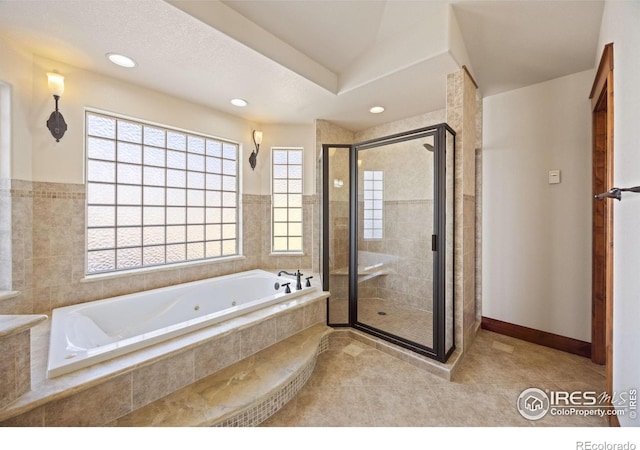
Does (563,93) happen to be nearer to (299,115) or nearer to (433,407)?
(299,115)

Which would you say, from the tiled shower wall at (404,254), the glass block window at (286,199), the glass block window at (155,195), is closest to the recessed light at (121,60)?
the glass block window at (155,195)

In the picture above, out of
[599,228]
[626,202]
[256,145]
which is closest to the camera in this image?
[626,202]

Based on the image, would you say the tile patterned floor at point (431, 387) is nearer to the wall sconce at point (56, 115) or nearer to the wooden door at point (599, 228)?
the wooden door at point (599, 228)

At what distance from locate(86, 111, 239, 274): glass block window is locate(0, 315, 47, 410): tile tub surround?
53.0 inches

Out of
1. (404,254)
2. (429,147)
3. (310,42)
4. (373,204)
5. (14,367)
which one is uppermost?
(310,42)

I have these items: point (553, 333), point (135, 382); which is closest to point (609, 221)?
point (553, 333)

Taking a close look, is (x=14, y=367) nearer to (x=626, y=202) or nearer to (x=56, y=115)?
(x=56, y=115)

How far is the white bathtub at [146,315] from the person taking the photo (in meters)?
1.35

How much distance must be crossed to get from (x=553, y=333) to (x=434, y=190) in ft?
5.86

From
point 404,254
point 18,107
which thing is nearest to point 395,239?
point 404,254

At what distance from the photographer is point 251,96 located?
99.5 inches

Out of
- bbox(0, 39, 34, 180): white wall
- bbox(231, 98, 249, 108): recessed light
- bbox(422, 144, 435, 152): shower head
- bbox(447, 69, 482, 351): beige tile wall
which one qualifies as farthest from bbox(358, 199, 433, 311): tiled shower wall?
bbox(0, 39, 34, 180): white wall

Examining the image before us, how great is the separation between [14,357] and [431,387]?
2277mm

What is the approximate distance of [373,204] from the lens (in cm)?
281
